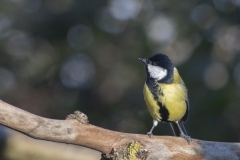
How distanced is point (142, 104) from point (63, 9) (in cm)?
145

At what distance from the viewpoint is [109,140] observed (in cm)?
251

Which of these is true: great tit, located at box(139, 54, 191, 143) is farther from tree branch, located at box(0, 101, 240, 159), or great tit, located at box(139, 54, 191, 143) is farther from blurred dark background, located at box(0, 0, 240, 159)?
blurred dark background, located at box(0, 0, 240, 159)

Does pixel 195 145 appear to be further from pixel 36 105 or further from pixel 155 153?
pixel 36 105

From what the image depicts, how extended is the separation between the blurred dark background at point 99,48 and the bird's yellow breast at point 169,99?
173cm

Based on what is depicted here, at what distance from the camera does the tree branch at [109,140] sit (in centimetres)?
232

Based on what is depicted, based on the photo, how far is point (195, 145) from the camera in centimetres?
264

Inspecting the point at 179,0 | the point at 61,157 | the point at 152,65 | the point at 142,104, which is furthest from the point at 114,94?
the point at 152,65

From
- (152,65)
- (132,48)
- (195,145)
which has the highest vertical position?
(132,48)

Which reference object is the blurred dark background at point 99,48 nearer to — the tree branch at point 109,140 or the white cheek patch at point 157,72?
the white cheek patch at point 157,72

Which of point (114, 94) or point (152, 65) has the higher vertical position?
point (114, 94)

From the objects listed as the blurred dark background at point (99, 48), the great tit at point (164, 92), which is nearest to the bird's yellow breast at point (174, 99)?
the great tit at point (164, 92)

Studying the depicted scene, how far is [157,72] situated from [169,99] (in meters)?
0.22

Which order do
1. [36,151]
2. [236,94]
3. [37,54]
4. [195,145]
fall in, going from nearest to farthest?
[195,145] → [36,151] → [236,94] → [37,54]

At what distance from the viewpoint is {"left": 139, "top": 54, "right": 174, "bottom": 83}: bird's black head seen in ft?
10.0
